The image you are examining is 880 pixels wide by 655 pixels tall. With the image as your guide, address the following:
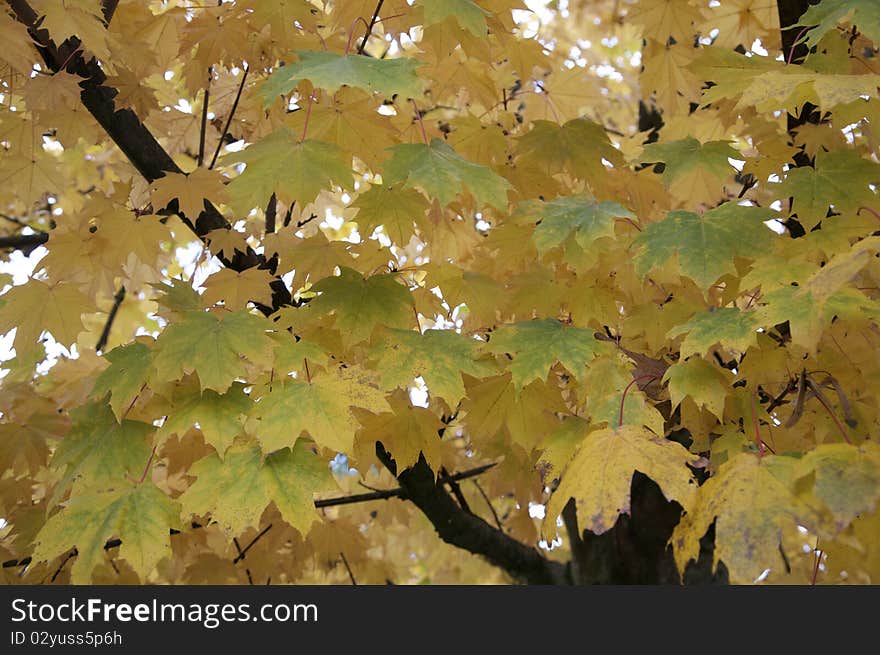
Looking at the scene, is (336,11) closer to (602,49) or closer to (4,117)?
(4,117)

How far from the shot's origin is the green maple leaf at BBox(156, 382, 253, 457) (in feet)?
6.56

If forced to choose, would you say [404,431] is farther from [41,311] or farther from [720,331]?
[41,311]

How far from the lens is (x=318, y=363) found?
211 cm

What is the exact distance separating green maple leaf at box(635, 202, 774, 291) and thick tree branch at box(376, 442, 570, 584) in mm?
1120

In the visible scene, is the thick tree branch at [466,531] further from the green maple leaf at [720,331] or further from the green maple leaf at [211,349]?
the green maple leaf at [720,331]

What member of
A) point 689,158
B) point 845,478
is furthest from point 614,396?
point 689,158

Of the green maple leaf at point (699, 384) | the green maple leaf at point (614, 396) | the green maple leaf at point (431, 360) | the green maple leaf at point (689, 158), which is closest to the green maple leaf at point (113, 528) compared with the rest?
the green maple leaf at point (431, 360)

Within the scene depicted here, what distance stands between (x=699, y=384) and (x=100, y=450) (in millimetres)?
1645

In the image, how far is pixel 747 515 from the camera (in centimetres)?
156

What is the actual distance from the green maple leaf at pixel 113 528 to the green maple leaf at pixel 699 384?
1335 mm

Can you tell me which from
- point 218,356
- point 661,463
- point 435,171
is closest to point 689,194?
point 435,171

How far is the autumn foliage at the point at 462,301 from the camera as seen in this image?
1.89m

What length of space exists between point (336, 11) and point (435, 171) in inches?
38.7

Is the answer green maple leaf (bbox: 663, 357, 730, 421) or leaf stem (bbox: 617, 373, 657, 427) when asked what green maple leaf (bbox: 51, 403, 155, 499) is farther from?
green maple leaf (bbox: 663, 357, 730, 421)
